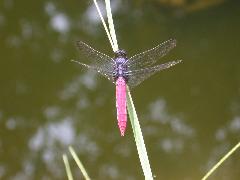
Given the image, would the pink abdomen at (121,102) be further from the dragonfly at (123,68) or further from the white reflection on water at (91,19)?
the white reflection on water at (91,19)

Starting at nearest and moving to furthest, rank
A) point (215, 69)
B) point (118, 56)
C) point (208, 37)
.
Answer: point (118, 56) < point (215, 69) < point (208, 37)

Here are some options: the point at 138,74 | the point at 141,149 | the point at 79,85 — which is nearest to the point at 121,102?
the point at 138,74

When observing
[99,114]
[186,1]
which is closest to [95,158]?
[99,114]

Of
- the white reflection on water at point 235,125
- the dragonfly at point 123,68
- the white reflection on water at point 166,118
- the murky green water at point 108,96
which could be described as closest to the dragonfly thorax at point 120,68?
the dragonfly at point 123,68

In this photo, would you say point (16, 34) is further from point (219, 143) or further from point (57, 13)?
point (219, 143)

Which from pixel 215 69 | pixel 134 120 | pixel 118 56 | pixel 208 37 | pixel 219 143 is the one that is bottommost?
pixel 134 120

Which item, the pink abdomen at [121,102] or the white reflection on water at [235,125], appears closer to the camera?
the pink abdomen at [121,102]

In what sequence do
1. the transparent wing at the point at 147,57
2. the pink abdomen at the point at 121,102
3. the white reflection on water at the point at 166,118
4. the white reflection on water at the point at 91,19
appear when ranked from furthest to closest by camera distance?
the white reflection on water at the point at 91,19
the white reflection on water at the point at 166,118
the transparent wing at the point at 147,57
the pink abdomen at the point at 121,102
